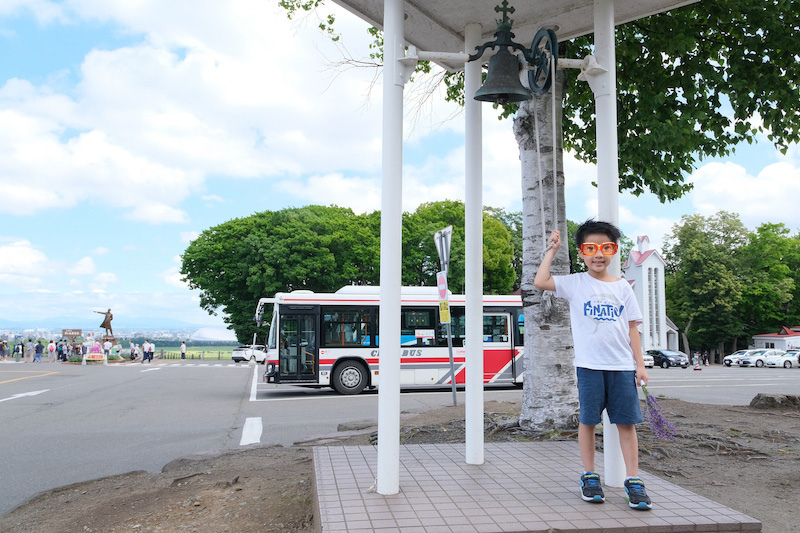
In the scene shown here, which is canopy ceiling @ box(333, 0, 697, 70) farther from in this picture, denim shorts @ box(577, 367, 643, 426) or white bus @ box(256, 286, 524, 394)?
white bus @ box(256, 286, 524, 394)

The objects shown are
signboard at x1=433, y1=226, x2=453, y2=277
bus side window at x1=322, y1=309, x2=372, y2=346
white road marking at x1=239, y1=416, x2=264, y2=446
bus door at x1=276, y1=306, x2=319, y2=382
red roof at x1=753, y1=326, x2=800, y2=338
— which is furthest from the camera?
red roof at x1=753, y1=326, x2=800, y2=338

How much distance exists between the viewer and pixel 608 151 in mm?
4527

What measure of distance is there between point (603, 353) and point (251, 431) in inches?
298

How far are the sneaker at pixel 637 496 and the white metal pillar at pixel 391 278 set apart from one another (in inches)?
57.9

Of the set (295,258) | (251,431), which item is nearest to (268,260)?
(295,258)

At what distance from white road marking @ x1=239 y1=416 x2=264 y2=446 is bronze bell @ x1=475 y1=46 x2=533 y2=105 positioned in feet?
20.6

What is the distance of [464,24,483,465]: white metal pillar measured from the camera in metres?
4.94

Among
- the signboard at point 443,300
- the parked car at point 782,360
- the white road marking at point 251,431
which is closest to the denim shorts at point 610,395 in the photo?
the white road marking at point 251,431

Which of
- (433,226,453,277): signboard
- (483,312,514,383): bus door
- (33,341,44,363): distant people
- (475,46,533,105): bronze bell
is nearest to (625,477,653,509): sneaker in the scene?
(475,46,533,105): bronze bell

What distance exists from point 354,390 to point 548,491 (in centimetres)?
1282

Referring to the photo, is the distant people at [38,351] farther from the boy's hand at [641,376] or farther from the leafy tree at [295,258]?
the boy's hand at [641,376]

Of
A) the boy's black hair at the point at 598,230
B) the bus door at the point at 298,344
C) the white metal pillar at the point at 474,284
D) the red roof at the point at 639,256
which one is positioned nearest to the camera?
the boy's black hair at the point at 598,230

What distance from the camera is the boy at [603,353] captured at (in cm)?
382

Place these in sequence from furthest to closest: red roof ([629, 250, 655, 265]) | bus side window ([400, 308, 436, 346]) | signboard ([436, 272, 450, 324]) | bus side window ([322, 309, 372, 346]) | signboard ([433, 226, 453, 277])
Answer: red roof ([629, 250, 655, 265])
bus side window ([400, 308, 436, 346])
bus side window ([322, 309, 372, 346])
signboard ([436, 272, 450, 324])
signboard ([433, 226, 453, 277])
